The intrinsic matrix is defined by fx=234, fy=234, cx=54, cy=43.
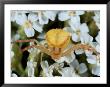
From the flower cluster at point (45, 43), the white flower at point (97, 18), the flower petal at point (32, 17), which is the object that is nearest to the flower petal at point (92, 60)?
the flower cluster at point (45, 43)

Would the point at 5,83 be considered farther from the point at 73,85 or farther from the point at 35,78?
the point at 73,85

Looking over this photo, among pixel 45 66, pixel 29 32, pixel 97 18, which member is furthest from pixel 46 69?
pixel 97 18

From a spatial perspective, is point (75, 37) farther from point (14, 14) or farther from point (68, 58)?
point (14, 14)

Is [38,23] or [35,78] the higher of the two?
[38,23]

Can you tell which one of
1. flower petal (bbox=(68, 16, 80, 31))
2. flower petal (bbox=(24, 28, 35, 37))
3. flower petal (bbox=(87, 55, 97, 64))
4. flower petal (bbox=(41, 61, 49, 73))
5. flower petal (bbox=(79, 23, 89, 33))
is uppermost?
flower petal (bbox=(68, 16, 80, 31))

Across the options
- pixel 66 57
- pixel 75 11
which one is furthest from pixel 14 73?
pixel 75 11

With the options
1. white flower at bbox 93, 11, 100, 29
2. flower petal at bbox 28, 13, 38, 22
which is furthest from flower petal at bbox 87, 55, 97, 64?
flower petal at bbox 28, 13, 38, 22

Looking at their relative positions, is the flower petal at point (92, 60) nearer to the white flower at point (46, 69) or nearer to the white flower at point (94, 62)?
the white flower at point (94, 62)

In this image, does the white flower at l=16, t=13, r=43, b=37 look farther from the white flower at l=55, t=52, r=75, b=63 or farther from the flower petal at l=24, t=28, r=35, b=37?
the white flower at l=55, t=52, r=75, b=63
